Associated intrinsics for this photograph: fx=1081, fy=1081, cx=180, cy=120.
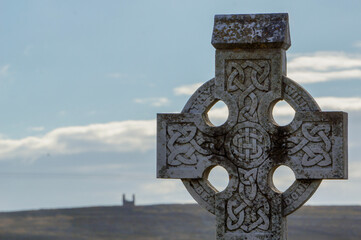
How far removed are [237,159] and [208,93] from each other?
82cm

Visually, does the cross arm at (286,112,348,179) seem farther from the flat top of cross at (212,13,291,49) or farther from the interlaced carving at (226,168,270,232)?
the flat top of cross at (212,13,291,49)

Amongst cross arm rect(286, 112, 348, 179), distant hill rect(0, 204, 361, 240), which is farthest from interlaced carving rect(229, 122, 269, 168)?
distant hill rect(0, 204, 361, 240)

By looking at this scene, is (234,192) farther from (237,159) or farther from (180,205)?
(180,205)

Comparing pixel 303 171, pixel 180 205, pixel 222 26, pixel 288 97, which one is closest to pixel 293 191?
pixel 303 171

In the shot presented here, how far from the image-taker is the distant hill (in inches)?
1717

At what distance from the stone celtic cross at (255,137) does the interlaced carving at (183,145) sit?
14mm

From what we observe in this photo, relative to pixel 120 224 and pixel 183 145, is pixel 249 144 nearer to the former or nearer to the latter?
pixel 183 145

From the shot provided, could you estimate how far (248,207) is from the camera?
1212 centimetres

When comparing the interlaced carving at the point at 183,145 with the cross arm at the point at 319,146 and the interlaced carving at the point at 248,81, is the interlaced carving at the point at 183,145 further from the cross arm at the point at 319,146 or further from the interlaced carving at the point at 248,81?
the cross arm at the point at 319,146

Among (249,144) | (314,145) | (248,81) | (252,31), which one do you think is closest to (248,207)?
(249,144)

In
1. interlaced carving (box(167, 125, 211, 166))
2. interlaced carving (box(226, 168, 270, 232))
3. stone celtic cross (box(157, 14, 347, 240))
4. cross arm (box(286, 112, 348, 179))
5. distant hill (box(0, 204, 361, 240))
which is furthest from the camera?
distant hill (box(0, 204, 361, 240))

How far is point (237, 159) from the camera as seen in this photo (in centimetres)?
1213

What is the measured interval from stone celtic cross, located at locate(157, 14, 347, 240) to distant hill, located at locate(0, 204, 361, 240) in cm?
2949

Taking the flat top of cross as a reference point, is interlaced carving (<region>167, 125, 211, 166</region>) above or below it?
below
